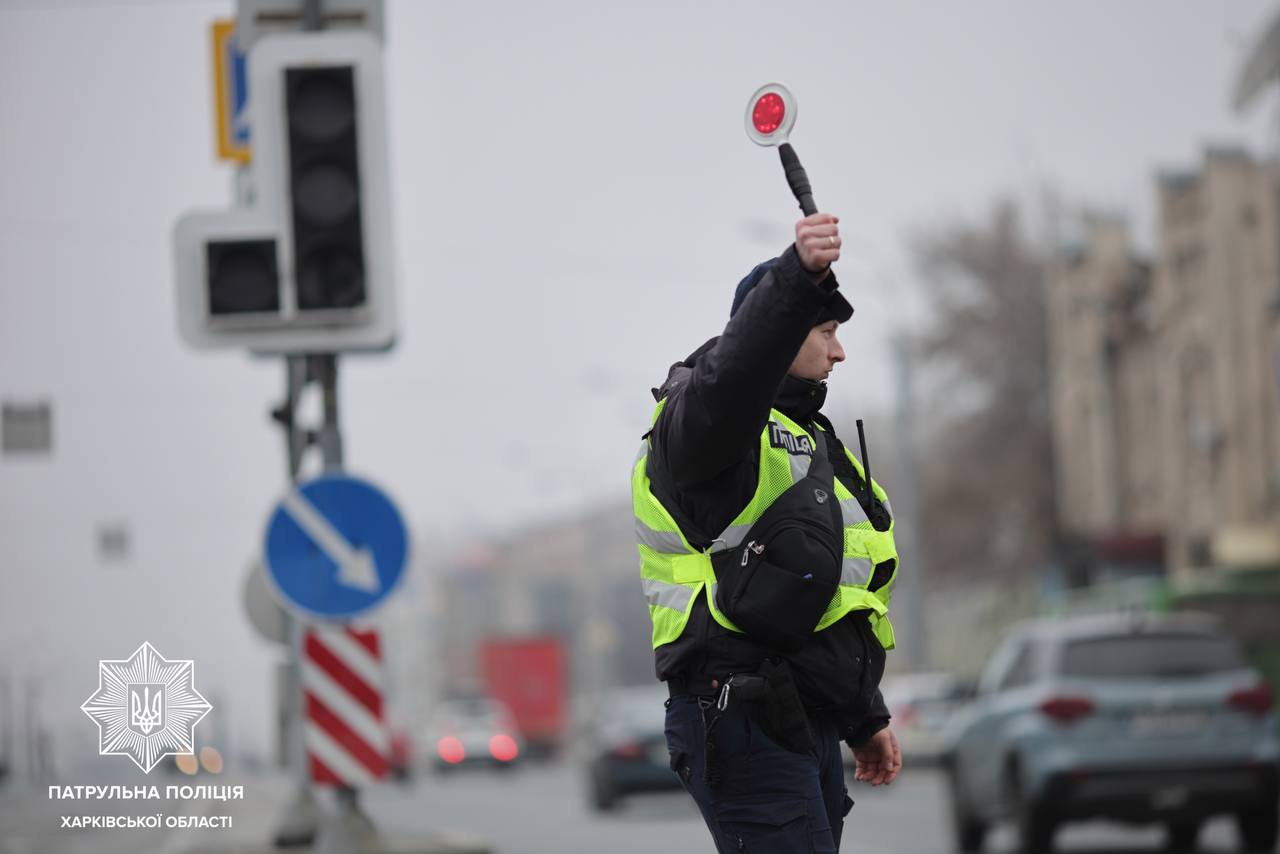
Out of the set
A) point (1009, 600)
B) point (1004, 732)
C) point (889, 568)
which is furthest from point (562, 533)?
point (889, 568)

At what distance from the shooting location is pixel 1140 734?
15500 mm

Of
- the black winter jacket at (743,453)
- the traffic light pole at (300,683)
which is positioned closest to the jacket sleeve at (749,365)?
the black winter jacket at (743,453)

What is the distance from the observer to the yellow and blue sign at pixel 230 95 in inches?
525

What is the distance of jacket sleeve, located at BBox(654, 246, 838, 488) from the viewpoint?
4160mm

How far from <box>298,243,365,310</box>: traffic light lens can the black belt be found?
4.66 m

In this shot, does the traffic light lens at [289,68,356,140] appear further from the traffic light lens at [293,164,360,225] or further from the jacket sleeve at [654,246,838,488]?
the jacket sleeve at [654,246,838,488]

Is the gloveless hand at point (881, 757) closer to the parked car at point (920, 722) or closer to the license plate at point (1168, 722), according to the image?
the license plate at point (1168, 722)

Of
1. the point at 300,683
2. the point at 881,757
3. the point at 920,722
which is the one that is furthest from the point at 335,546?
the point at 920,722

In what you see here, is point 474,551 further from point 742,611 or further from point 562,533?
point 742,611

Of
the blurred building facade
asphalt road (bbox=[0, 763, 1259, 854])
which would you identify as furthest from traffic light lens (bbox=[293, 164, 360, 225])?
the blurred building facade

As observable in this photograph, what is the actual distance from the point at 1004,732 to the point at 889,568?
38.9 ft

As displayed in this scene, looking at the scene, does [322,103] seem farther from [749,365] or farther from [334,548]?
[749,365]

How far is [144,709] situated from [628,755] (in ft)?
58.4

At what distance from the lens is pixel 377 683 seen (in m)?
11.1
